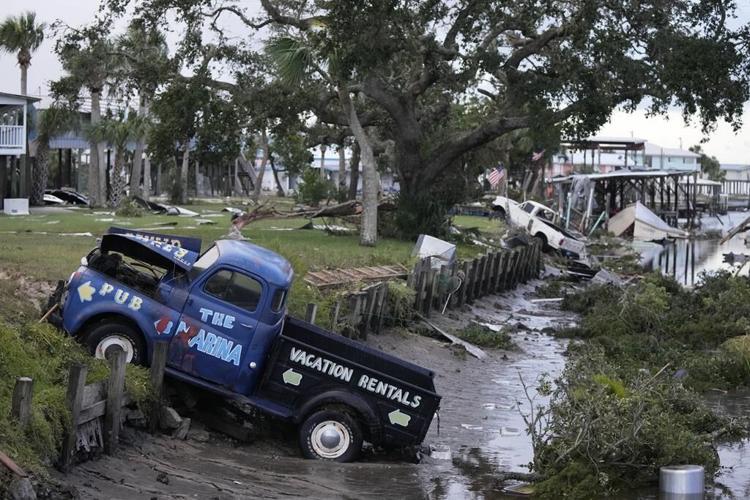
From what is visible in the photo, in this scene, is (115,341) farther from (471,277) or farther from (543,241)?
(543,241)

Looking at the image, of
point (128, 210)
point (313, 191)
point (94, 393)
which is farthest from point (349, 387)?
point (313, 191)

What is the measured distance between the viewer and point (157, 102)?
36.4 metres

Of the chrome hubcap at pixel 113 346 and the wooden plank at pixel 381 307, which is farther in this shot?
the wooden plank at pixel 381 307

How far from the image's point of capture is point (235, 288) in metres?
13.6

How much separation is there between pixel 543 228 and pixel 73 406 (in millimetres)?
39647

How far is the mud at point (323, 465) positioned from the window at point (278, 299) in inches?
62.5

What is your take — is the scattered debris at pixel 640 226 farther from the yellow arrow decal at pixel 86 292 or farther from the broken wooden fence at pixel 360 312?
the yellow arrow decal at pixel 86 292

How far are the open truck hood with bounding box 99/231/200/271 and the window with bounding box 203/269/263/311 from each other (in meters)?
0.41

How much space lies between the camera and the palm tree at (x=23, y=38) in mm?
56125

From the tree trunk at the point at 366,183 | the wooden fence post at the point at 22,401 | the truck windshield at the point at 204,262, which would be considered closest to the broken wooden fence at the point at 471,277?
the tree trunk at the point at 366,183

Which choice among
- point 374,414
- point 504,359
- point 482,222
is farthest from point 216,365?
point 482,222

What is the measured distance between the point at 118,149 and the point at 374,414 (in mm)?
46520

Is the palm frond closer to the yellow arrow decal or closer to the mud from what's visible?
the mud

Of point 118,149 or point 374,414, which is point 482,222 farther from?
point 374,414
